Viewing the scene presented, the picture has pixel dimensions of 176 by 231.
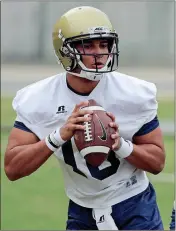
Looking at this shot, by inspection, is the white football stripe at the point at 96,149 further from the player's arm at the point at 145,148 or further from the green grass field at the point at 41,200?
the green grass field at the point at 41,200

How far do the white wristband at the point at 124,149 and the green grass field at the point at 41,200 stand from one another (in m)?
2.43

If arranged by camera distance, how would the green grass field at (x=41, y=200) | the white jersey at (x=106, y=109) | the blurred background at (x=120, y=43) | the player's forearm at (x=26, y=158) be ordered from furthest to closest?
the blurred background at (x=120, y=43)
the green grass field at (x=41, y=200)
the white jersey at (x=106, y=109)
the player's forearm at (x=26, y=158)

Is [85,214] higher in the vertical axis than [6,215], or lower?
higher

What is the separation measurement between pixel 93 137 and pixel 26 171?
41 centimetres

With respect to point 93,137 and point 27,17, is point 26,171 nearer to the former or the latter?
point 93,137

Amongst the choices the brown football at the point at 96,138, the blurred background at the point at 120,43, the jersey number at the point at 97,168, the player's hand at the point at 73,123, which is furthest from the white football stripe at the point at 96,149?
the blurred background at the point at 120,43

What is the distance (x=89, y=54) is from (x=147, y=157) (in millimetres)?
578

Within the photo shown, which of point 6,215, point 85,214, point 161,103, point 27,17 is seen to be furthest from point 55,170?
point 27,17

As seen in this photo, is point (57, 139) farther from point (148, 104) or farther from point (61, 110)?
point (148, 104)

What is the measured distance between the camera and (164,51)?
1864cm

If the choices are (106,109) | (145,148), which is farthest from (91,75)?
(145,148)

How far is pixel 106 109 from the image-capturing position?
12.7 feet

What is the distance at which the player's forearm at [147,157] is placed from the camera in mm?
3738

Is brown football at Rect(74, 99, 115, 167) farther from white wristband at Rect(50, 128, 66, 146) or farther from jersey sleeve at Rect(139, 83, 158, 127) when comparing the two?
jersey sleeve at Rect(139, 83, 158, 127)
